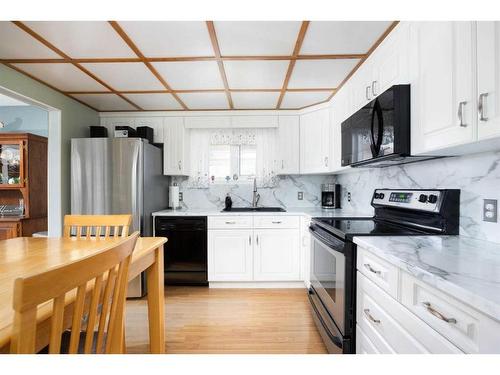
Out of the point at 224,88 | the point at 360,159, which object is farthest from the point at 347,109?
the point at 224,88

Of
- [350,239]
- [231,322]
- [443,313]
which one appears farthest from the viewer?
[231,322]

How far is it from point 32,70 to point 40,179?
201cm

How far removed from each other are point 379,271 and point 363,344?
18.5 inches

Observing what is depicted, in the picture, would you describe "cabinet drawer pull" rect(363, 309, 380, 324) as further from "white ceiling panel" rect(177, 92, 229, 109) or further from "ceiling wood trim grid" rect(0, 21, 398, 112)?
"white ceiling panel" rect(177, 92, 229, 109)

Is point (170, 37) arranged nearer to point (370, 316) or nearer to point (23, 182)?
point (370, 316)

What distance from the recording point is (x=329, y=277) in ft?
5.97

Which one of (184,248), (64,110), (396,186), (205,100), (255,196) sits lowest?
(184,248)

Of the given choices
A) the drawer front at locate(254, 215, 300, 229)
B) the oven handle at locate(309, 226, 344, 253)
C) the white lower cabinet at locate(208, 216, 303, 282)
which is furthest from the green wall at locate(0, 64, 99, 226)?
the oven handle at locate(309, 226, 344, 253)

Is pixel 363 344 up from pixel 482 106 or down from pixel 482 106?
down

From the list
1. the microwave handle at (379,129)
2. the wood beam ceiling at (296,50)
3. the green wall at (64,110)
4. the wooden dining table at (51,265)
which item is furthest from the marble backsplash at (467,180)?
the green wall at (64,110)

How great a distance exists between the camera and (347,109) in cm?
248

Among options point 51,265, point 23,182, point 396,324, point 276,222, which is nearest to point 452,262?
point 396,324

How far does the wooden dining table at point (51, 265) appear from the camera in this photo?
766 millimetres

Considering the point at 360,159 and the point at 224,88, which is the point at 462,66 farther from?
the point at 224,88
